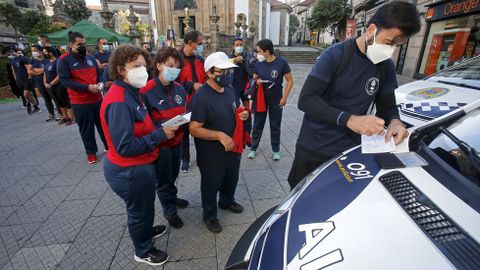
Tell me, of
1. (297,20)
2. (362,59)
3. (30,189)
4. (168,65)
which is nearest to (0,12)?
(30,189)

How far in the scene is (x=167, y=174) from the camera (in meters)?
2.63

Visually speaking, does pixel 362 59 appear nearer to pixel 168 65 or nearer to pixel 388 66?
pixel 388 66

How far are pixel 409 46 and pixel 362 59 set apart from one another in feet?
46.2

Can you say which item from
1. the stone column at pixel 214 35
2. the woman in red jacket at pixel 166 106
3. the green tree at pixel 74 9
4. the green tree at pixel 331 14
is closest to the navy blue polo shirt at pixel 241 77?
the woman in red jacket at pixel 166 106

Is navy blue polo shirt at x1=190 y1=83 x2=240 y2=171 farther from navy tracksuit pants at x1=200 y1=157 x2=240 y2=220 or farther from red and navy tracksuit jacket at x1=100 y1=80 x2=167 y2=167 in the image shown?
red and navy tracksuit jacket at x1=100 y1=80 x2=167 y2=167

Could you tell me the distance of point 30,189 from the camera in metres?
3.61

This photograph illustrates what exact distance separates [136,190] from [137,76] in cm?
88

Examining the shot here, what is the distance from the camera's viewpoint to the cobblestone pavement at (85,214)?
7.89 ft

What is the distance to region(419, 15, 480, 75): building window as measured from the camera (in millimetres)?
9133

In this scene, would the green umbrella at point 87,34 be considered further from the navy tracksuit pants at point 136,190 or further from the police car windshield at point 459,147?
the police car windshield at point 459,147

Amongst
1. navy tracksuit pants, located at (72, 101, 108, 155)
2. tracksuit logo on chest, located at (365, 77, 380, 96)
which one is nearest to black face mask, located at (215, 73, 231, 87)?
tracksuit logo on chest, located at (365, 77, 380, 96)

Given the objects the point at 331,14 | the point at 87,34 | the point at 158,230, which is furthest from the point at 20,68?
the point at 331,14

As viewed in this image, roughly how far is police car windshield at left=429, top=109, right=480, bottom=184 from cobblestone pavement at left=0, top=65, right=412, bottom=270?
194cm

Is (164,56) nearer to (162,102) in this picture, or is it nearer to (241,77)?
(162,102)
